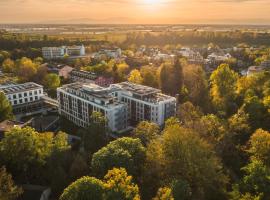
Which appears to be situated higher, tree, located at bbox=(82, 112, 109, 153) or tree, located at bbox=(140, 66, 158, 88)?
tree, located at bbox=(140, 66, 158, 88)

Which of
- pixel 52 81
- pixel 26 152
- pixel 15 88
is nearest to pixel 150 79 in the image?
pixel 52 81

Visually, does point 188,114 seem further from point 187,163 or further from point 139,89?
point 187,163

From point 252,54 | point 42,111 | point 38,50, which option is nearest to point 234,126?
point 42,111

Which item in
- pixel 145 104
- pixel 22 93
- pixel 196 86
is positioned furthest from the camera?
pixel 196 86

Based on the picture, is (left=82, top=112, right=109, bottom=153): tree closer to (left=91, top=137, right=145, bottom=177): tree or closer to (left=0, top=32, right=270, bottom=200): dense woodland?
(left=0, top=32, right=270, bottom=200): dense woodland

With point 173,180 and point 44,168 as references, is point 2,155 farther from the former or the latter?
point 173,180

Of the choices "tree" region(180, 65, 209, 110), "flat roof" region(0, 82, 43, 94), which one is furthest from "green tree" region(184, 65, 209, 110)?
"flat roof" region(0, 82, 43, 94)
